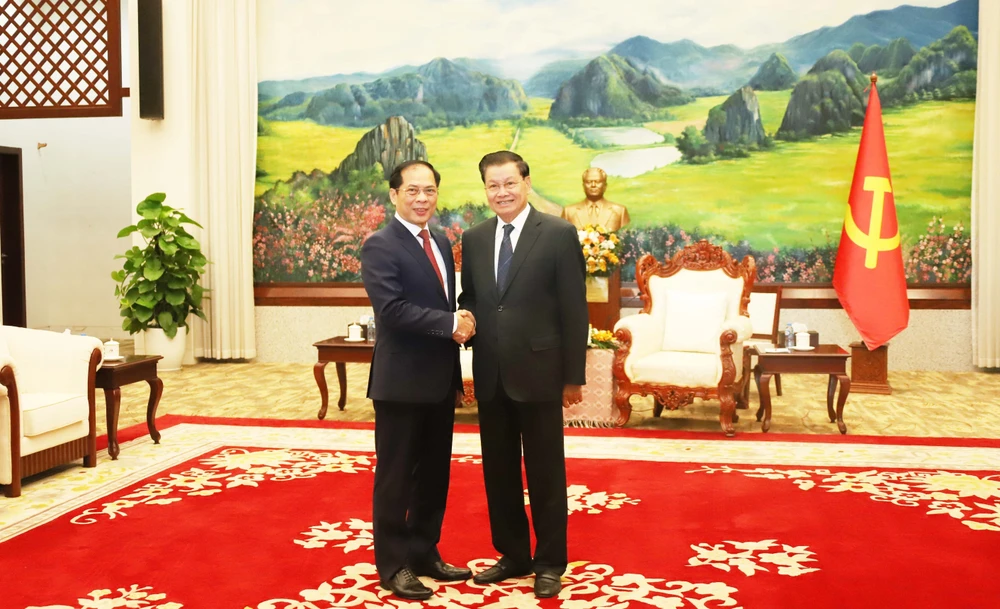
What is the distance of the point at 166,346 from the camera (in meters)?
8.59

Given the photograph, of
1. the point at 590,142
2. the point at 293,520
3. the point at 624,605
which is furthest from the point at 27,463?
the point at 590,142

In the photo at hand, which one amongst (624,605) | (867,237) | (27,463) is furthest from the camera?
(867,237)

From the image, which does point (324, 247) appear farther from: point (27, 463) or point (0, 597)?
point (0, 597)

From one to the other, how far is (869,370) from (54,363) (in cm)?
586

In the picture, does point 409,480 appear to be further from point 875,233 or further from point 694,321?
point 875,233

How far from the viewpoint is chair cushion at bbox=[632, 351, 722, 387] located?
5.58m

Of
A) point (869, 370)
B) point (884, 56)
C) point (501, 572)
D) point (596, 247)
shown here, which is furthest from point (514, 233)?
point (884, 56)

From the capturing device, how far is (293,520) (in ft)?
12.5

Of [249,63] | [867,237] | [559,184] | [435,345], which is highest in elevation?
[249,63]

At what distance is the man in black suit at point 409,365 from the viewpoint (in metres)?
2.91

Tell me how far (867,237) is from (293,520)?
17.8ft

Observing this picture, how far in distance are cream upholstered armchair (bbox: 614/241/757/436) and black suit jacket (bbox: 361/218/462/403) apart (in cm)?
292

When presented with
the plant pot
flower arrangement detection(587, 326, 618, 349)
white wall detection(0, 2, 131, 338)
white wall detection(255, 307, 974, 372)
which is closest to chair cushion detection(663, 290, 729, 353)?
flower arrangement detection(587, 326, 618, 349)

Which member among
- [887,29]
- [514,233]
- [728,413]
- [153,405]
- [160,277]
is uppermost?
[887,29]
